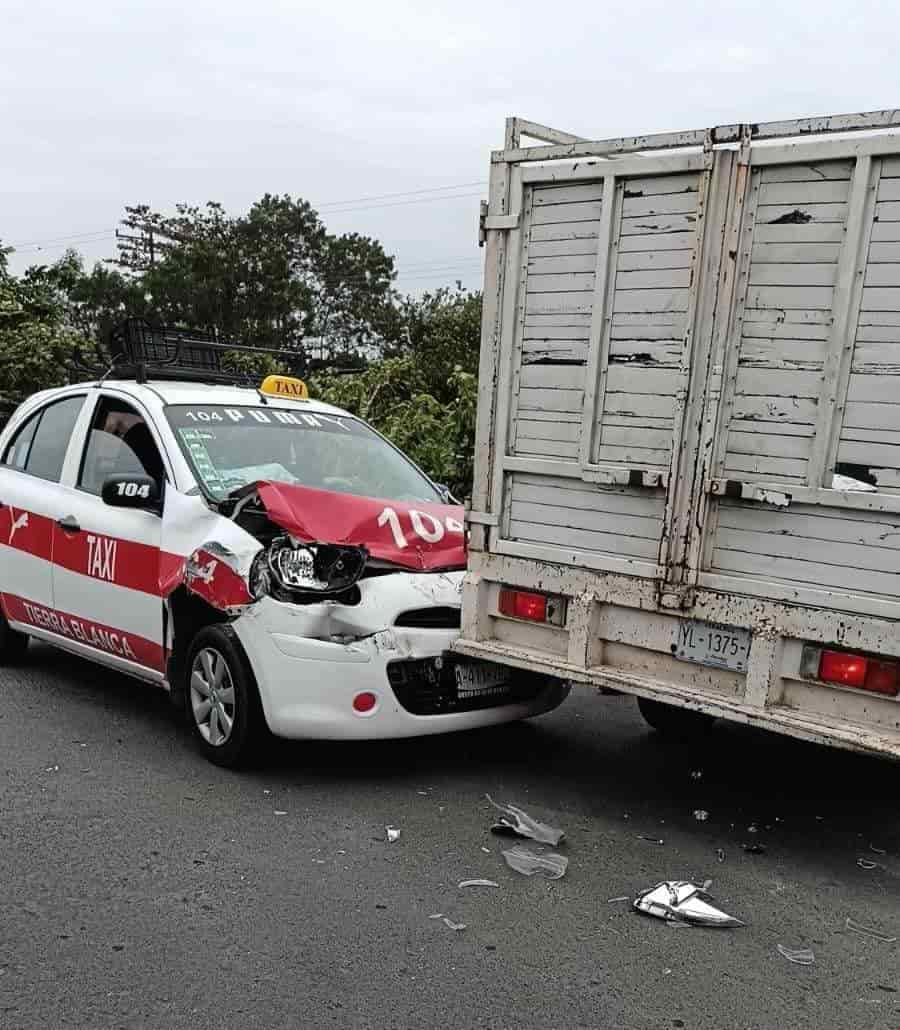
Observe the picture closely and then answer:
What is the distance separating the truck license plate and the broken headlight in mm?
1464

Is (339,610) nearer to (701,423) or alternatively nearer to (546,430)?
(546,430)

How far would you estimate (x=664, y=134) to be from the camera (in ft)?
13.3

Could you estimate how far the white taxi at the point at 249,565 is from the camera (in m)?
4.70

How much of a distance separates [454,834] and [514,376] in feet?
6.33

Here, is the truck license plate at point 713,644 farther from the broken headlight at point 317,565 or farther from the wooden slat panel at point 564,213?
the wooden slat panel at point 564,213

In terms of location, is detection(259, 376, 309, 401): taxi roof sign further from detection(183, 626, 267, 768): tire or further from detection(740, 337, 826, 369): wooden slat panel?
detection(740, 337, 826, 369): wooden slat panel

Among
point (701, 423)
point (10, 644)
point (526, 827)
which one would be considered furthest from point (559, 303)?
point (10, 644)

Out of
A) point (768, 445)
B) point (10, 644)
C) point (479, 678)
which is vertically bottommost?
point (10, 644)

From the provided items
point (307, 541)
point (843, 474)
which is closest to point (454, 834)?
point (307, 541)

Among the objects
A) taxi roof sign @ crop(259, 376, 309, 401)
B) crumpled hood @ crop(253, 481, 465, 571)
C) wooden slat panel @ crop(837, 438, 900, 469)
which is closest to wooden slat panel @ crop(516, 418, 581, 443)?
crumpled hood @ crop(253, 481, 465, 571)

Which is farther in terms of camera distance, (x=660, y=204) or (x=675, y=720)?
(x=675, y=720)

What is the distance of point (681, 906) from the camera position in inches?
147

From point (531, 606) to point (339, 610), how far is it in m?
0.85

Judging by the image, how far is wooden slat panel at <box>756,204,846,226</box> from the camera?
3.73 metres
